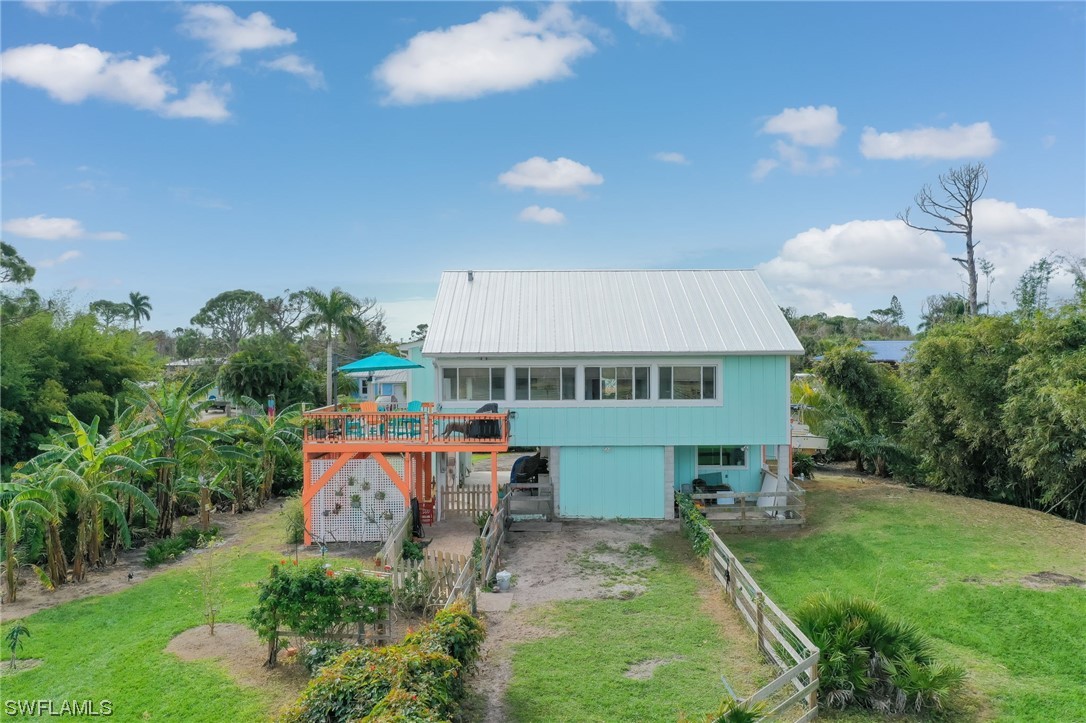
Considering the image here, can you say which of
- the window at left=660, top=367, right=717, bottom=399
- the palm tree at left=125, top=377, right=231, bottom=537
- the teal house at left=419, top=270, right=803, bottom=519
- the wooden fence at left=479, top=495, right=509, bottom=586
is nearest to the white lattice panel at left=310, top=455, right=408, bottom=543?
the wooden fence at left=479, top=495, right=509, bottom=586

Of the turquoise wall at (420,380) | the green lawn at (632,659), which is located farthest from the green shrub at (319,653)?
the turquoise wall at (420,380)

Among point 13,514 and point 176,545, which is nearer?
point 13,514

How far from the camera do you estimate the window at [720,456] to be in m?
20.5

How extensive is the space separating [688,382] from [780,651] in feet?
34.6

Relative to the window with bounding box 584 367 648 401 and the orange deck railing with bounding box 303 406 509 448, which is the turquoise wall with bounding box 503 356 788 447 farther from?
the orange deck railing with bounding box 303 406 509 448

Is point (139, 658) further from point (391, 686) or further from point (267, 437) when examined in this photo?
point (267, 437)

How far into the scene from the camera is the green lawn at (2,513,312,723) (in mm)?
9281

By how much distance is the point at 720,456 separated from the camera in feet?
A: 67.4

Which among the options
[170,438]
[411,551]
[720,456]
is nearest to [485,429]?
[411,551]

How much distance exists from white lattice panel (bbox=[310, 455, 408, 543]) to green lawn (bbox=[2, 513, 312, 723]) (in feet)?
7.76

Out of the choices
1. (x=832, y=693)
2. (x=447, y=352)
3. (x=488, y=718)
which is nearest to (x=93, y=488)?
(x=447, y=352)

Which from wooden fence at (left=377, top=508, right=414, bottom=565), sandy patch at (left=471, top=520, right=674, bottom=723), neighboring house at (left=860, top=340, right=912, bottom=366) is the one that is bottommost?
sandy patch at (left=471, top=520, right=674, bottom=723)

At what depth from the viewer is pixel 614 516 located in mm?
19141

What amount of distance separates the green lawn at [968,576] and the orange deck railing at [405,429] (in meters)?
6.75
